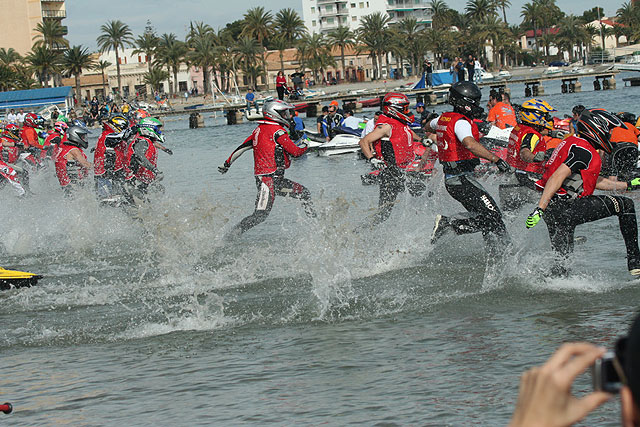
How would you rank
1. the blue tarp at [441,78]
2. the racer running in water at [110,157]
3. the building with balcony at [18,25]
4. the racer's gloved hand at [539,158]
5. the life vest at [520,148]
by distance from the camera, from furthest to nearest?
the building with balcony at [18,25] → the blue tarp at [441,78] → the racer running in water at [110,157] → the life vest at [520,148] → the racer's gloved hand at [539,158]

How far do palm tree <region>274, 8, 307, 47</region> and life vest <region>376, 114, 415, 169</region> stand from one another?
355ft

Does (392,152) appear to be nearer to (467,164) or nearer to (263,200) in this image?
(263,200)

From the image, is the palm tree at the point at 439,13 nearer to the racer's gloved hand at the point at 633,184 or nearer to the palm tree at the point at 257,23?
the palm tree at the point at 257,23

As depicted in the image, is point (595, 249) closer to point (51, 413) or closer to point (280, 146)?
point (280, 146)

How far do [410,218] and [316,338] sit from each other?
466 cm

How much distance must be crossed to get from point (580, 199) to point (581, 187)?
0.33 ft

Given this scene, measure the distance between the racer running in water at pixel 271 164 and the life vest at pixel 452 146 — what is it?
8.70 feet

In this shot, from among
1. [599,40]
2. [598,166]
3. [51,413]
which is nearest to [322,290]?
[598,166]

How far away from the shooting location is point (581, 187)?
7.66 meters

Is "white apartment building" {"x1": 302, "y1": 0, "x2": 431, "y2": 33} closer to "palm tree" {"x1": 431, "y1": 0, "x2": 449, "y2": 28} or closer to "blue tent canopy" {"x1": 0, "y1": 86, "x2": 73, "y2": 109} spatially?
"palm tree" {"x1": 431, "y1": 0, "x2": 449, "y2": 28}

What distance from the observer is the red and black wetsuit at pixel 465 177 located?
887 cm

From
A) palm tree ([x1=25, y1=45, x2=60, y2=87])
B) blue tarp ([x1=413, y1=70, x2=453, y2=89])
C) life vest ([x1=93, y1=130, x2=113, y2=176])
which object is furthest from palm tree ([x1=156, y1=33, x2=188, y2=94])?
life vest ([x1=93, y1=130, x2=113, y2=176])

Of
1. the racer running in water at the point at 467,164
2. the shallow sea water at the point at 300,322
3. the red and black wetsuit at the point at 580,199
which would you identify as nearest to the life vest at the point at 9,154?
the shallow sea water at the point at 300,322

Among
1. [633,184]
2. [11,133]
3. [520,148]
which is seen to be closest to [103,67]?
[11,133]
